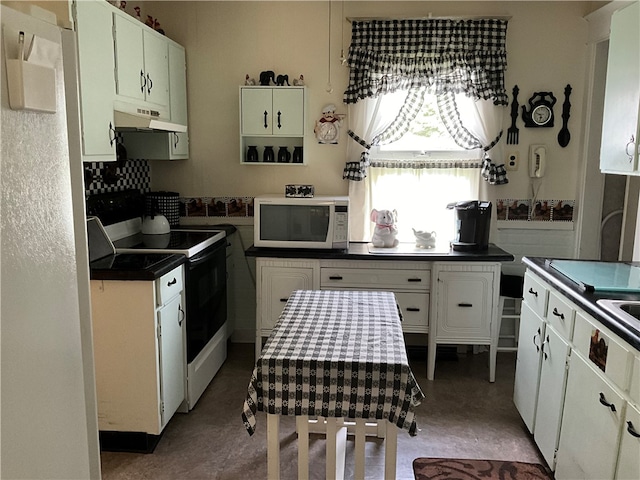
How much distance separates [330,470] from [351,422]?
64 centimetres

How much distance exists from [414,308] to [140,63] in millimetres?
2215

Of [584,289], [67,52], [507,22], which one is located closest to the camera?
[67,52]

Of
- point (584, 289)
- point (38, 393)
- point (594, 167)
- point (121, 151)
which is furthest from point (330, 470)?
point (594, 167)

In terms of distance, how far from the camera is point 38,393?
2.38 feet

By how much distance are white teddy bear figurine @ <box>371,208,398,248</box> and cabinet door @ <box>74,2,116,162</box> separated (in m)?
1.74

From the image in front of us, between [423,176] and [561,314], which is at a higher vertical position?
[423,176]

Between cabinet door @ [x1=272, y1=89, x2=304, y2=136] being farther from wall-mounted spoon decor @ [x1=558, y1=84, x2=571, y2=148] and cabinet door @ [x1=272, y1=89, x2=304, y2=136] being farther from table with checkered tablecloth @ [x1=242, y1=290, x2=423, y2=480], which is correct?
table with checkered tablecloth @ [x1=242, y1=290, x2=423, y2=480]

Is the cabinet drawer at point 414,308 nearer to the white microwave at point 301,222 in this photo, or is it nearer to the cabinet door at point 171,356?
the white microwave at point 301,222

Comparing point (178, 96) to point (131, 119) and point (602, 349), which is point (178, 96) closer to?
point (131, 119)

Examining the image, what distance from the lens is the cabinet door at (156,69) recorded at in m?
3.01

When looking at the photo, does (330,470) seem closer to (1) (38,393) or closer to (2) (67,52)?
(1) (38,393)

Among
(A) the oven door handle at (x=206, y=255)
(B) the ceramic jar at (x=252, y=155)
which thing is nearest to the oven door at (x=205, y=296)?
(A) the oven door handle at (x=206, y=255)

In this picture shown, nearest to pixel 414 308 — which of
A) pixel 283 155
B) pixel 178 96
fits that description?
pixel 283 155

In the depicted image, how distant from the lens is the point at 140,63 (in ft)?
9.55
